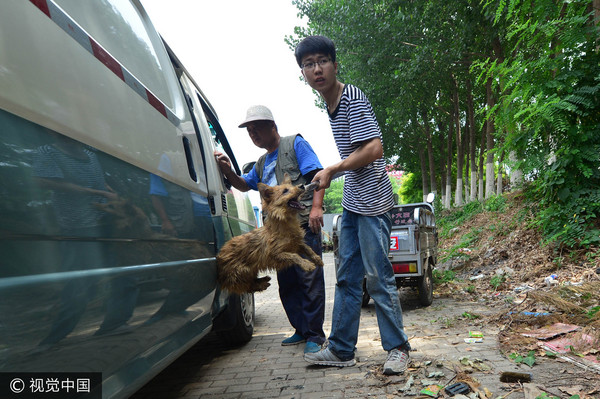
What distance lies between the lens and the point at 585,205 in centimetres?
634

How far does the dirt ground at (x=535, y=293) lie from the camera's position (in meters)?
3.13

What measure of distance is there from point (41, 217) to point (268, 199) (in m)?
2.24

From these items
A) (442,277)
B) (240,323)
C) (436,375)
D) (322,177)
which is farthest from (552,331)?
(442,277)

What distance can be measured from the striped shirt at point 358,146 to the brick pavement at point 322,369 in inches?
51.8

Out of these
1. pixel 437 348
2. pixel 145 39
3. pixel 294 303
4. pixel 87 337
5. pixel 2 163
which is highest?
pixel 145 39

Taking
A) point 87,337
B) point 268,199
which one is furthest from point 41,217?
point 268,199

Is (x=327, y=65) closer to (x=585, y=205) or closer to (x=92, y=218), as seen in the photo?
(x=92, y=218)

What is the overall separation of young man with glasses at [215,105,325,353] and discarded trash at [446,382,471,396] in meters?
1.40

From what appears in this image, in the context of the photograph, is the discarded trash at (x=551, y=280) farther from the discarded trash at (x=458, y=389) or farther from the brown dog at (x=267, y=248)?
the brown dog at (x=267, y=248)

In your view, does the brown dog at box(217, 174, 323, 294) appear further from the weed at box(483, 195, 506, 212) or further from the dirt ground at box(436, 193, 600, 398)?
the weed at box(483, 195, 506, 212)

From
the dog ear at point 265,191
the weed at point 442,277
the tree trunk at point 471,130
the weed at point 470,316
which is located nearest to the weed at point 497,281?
the weed at point 442,277

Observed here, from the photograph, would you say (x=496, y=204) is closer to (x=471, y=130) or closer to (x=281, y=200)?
(x=471, y=130)

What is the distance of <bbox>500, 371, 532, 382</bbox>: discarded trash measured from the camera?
113 inches

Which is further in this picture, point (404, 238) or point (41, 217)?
point (404, 238)
